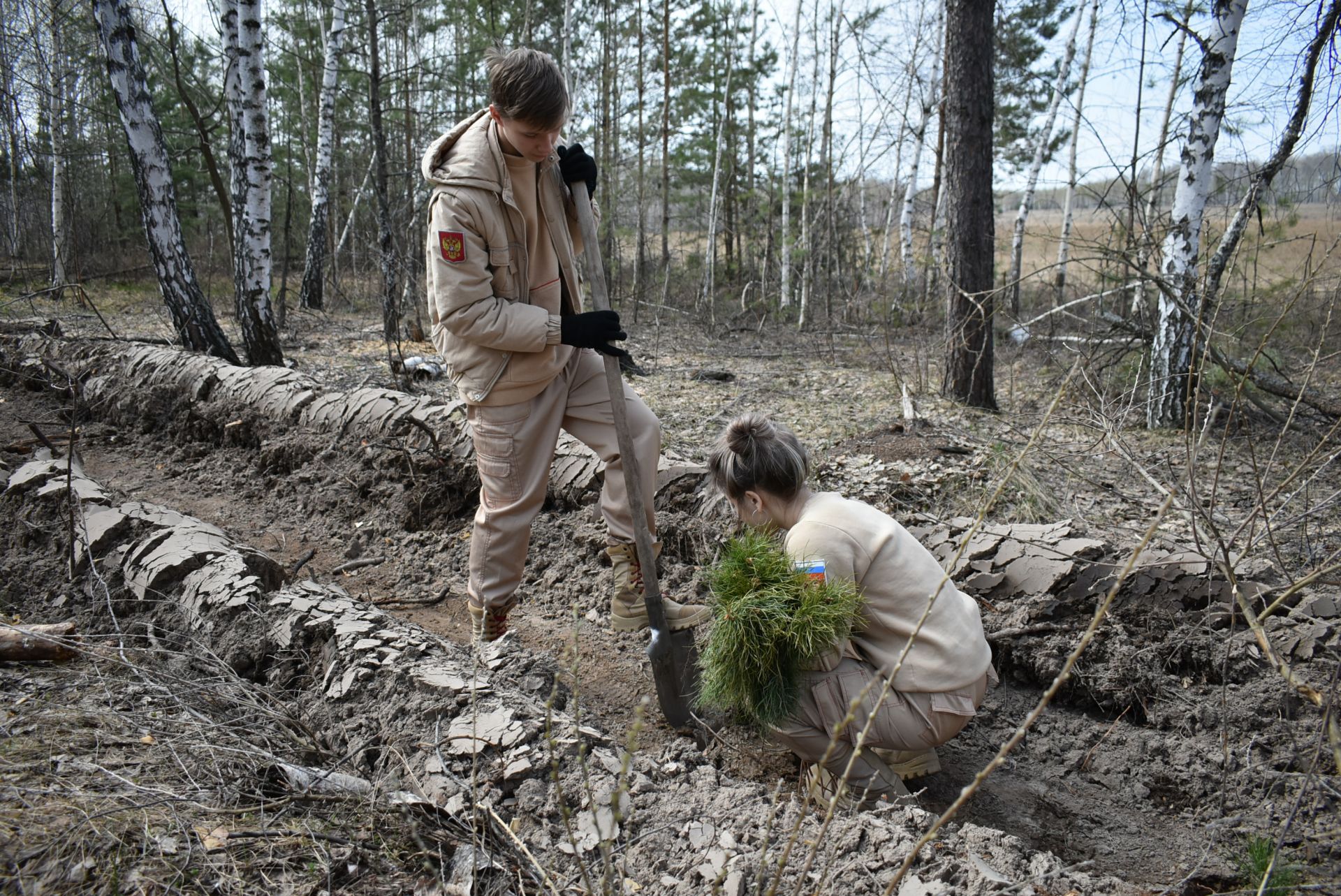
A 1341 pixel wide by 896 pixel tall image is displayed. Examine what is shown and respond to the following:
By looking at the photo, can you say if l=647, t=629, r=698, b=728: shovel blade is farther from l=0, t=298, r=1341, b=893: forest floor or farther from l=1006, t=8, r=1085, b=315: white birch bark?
l=1006, t=8, r=1085, b=315: white birch bark

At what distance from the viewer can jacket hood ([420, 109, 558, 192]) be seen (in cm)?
268

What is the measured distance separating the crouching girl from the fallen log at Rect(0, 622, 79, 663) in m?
2.31

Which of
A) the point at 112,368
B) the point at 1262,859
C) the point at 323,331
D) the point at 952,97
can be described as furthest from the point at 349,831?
the point at 323,331

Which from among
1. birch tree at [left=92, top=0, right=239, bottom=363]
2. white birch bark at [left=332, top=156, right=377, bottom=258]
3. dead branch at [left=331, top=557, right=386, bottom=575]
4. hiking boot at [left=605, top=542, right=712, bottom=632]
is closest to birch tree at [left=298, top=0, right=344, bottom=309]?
white birch bark at [left=332, top=156, right=377, bottom=258]

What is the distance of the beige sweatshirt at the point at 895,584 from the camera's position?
7.61ft

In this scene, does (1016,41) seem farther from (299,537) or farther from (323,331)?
(299,537)

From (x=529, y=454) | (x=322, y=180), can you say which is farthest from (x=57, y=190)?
(x=529, y=454)

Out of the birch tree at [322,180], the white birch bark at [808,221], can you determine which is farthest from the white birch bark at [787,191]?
the birch tree at [322,180]

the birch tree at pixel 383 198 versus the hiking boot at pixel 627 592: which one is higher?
the birch tree at pixel 383 198

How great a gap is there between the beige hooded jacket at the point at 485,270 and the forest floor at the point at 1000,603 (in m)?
1.15

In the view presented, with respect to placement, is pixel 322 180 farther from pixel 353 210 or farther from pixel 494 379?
pixel 494 379

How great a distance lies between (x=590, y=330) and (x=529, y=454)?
0.56 metres

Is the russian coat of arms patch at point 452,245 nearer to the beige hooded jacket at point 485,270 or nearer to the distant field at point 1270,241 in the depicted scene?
the beige hooded jacket at point 485,270

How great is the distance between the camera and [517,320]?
278 centimetres
